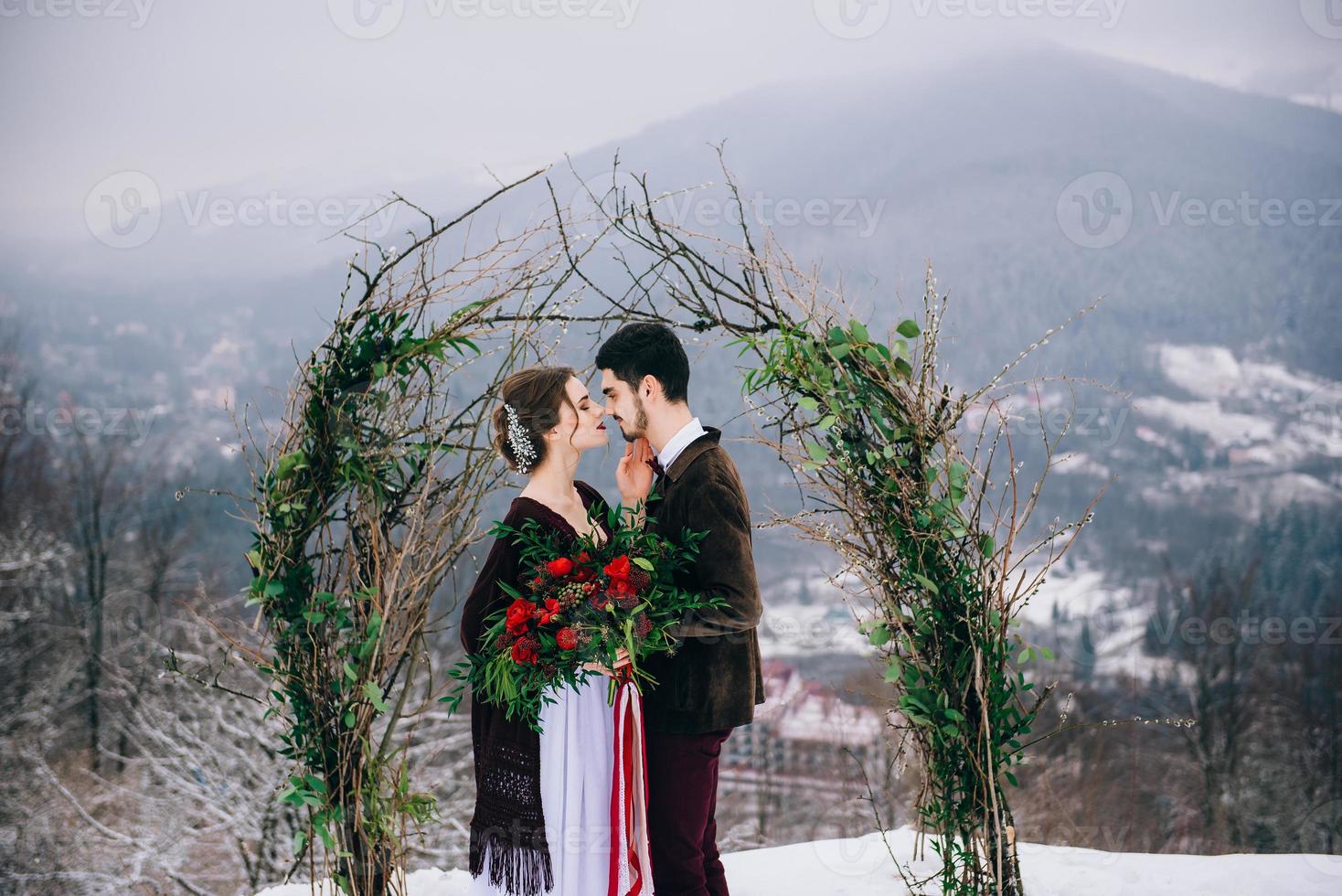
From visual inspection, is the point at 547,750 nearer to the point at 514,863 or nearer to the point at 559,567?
the point at 514,863

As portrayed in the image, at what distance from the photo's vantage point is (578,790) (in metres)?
3.35

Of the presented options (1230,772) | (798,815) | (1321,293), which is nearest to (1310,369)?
(1321,293)

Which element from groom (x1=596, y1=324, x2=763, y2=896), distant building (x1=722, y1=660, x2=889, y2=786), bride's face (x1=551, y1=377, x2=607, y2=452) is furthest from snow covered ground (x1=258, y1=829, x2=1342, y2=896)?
distant building (x1=722, y1=660, x2=889, y2=786)

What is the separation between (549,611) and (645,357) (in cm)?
86

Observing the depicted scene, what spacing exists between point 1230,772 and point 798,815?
10291 millimetres

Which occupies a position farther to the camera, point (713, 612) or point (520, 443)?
point (520, 443)

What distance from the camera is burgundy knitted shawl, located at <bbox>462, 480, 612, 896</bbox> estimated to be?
332 cm

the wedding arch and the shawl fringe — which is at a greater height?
the wedding arch

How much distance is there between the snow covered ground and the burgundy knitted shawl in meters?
1.44

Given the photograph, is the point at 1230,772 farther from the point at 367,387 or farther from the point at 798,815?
the point at 367,387

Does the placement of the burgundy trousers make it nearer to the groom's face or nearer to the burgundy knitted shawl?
the burgundy knitted shawl

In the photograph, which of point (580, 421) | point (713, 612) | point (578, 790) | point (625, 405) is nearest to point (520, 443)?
point (580, 421)

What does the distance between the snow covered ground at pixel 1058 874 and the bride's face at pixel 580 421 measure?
2.39m

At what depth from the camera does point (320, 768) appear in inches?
149
